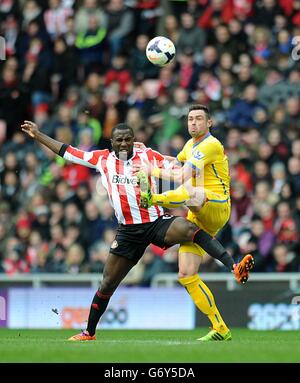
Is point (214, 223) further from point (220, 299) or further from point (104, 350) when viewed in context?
point (220, 299)

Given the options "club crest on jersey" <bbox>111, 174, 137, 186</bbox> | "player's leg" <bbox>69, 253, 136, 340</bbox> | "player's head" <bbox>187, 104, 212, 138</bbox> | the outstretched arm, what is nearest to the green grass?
"player's leg" <bbox>69, 253, 136, 340</bbox>

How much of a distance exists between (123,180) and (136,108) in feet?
23.4

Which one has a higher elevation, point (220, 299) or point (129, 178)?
point (129, 178)

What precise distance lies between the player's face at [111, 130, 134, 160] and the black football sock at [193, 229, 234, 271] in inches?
43.8

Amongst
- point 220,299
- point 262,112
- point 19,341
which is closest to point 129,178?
point 19,341

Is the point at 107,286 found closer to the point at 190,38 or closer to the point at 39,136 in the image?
the point at 39,136

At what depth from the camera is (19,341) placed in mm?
11031

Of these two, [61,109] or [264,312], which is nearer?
[264,312]

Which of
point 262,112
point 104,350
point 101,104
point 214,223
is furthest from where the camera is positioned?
point 101,104

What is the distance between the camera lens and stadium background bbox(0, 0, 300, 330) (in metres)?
16.3

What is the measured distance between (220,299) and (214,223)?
4707 mm

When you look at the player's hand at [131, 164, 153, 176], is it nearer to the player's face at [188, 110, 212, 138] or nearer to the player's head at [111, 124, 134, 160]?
the player's head at [111, 124, 134, 160]

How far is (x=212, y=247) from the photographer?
10.7 meters

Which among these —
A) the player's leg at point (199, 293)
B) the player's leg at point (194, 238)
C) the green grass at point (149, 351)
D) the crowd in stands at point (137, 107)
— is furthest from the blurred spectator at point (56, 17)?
the green grass at point (149, 351)
